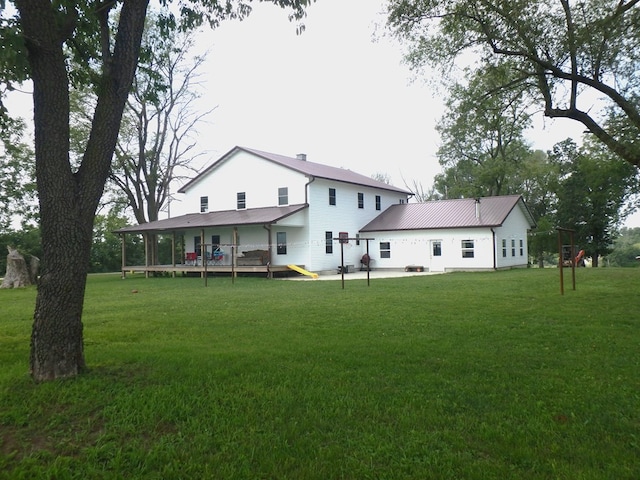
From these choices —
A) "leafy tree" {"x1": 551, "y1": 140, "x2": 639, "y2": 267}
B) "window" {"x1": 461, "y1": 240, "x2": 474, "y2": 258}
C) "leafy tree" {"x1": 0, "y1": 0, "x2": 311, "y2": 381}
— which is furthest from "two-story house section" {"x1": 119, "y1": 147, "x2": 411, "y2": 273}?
"leafy tree" {"x1": 551, "y1": 140, "x2": 639, "y2": 267}

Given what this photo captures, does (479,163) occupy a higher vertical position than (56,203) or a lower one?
higher

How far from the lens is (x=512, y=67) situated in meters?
11.7

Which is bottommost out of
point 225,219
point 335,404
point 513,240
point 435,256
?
point 335,404

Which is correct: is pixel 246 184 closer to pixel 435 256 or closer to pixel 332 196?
pixel 332 196

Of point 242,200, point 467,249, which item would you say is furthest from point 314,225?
point 467,249

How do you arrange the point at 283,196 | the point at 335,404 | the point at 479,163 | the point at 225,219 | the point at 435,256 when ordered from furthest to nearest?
1. the point at 479,163
2. the point at 435,256
3. the point at 283,196
4. the point at 225,219
5. the point at 335,404

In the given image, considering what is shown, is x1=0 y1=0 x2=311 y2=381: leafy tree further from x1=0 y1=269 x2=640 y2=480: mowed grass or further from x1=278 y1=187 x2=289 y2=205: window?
x1=278 y1=187 x2=289 y2=205: window

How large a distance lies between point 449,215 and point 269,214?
10.9 meters

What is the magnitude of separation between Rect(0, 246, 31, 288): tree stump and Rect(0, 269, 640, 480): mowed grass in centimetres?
1586

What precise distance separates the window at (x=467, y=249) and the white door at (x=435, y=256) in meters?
1.31

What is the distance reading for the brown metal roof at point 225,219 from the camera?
23.2 m

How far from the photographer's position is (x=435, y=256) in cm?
2641

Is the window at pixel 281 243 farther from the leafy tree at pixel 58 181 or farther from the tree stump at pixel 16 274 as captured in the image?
the leafy tree at pixel 58 181

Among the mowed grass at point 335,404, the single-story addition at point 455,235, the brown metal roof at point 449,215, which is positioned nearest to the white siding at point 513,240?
the single-story addition at point 455,235
